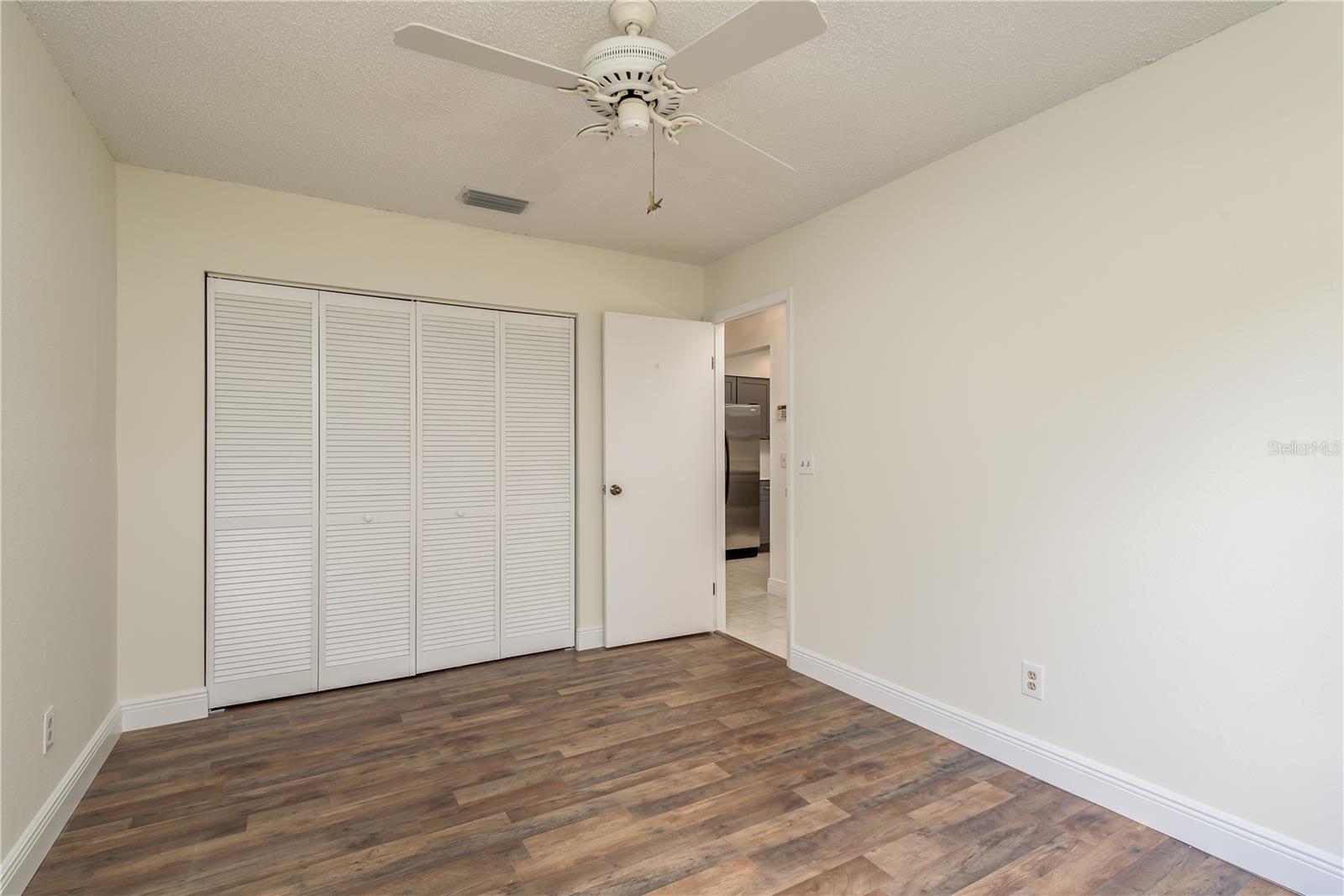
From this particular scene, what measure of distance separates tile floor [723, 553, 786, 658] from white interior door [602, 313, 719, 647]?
0.30 m

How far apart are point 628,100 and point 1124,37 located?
1.51 meters

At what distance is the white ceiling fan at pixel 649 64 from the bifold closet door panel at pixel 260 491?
1.86 m

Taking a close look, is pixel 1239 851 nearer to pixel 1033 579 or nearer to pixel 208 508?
pixel 1033 579

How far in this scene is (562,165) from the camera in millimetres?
2238

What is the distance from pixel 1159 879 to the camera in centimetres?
185

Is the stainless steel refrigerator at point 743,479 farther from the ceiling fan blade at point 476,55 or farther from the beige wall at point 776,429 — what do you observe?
the ceiling fan blade at point 476,55

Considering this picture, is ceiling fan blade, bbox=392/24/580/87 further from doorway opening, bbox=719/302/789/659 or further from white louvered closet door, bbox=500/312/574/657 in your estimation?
doorway opening, bbox=719/302/789/659

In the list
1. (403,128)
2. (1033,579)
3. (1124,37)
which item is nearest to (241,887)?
(403,128)

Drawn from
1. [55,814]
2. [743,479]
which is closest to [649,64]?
[55,814]

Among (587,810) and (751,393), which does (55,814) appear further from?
(751,393)

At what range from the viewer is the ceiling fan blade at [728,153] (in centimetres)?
200

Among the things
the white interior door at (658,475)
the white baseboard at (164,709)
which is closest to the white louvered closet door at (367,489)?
the white baseboard at (164,709)

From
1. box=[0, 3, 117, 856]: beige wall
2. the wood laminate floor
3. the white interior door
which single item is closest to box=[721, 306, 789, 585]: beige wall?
the white interior door

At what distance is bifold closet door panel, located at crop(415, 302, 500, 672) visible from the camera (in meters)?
3.55
